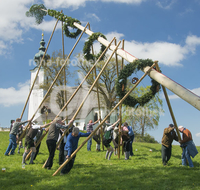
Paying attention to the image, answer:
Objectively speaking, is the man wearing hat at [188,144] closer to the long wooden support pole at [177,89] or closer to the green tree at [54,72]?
the long wooden support pole at [177,89]

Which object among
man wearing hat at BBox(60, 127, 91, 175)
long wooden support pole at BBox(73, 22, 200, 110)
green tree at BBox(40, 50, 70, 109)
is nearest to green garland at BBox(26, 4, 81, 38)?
long wooden support pole at BBox(73, 22, 200, 110)

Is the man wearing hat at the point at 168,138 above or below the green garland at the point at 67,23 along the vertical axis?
below

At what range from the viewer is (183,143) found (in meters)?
9.16

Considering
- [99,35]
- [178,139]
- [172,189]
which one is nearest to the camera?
[172,189]

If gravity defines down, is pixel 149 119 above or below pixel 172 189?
above

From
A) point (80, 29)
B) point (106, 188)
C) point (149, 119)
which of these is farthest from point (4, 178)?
point (149, 119)

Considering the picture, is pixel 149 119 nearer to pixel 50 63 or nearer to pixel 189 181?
pixel 50 63

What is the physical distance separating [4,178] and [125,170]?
4.28 metres

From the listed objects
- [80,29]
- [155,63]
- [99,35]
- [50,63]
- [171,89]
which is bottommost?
[171,89]

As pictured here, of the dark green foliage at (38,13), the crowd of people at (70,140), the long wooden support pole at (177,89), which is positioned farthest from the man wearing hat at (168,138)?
the dark green foliage at (38,13)

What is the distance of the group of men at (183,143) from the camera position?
9.04 metres

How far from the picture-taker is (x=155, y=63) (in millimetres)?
8891

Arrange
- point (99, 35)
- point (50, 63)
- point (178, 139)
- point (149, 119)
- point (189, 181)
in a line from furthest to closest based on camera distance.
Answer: point (50, 63) < point (149, 119) < point (99, 35) < point (178, 139) < point (189, 181)

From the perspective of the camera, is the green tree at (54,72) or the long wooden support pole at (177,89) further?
the green tree at (54,72)
